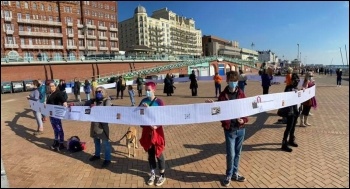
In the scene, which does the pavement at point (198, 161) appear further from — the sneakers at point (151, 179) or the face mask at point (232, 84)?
the face mask at point (232, 84)

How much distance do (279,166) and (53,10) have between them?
70.7m

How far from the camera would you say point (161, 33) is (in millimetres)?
115375

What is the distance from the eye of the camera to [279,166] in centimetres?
A: 503

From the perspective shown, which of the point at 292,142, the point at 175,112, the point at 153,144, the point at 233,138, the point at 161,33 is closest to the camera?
the point at 233,138

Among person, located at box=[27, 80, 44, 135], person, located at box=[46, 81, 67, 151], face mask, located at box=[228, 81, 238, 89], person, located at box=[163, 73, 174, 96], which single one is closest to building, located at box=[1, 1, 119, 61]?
person, located at box=[163, 73, 174, 96]

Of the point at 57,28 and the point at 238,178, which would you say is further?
the point at 57,28

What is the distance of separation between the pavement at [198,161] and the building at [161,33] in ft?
304

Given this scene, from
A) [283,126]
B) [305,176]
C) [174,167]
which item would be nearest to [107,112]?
[174,167]

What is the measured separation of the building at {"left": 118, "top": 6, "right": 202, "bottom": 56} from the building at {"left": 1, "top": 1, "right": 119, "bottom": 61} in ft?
81.4

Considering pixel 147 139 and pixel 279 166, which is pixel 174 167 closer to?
pixel 147 139

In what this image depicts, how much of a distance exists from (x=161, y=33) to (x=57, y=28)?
193ft

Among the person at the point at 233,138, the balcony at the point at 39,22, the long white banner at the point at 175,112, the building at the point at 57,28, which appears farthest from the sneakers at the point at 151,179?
the balcony at the point at 39,22

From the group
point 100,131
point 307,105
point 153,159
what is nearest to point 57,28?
point 100,131

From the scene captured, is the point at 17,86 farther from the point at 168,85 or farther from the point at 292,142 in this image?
the point at 292,142
